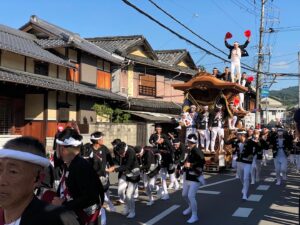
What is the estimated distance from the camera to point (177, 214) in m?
9.11

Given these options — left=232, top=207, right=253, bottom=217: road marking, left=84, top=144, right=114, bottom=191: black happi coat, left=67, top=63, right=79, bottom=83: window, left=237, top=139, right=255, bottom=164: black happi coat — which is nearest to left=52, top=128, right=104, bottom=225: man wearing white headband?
left=84, top=144, right=114, bottom=191: black happi coat

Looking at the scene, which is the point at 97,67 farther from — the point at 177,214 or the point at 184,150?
the point at 177,214

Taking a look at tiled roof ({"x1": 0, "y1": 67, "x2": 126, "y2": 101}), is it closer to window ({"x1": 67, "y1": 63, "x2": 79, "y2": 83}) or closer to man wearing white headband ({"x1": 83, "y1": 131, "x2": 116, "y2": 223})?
window ({"x1": 67, "y1": 63, "x2": 79, "y2": 83})

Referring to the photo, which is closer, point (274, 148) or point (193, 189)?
point (193, 189)

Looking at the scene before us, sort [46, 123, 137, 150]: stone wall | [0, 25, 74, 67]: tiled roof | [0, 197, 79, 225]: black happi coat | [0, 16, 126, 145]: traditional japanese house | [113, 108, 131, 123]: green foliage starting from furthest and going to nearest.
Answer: [113, 108, 131, 123]: green foliage
[46, 123, 137, 150]: stone wall
[0, 16, 126, 145]: traditional japanese house
[0, 25, 74, 67]: tiled roof
[0, 197, 79, 225]: black happi coat

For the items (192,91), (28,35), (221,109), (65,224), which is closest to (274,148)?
(221,109)

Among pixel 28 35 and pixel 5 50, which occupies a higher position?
pixel 28 35

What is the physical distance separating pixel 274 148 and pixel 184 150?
11.9 ft

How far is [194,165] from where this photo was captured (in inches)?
352

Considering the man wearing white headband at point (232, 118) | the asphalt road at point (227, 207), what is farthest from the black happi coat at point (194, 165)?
the man wearing white headband at point (232, 118)

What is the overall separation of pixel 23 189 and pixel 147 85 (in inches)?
1062

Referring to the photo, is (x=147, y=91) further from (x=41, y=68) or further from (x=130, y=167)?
(x=130, y=167)

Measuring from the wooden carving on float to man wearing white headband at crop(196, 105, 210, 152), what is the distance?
56 cm

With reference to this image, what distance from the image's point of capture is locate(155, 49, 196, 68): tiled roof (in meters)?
32.3
